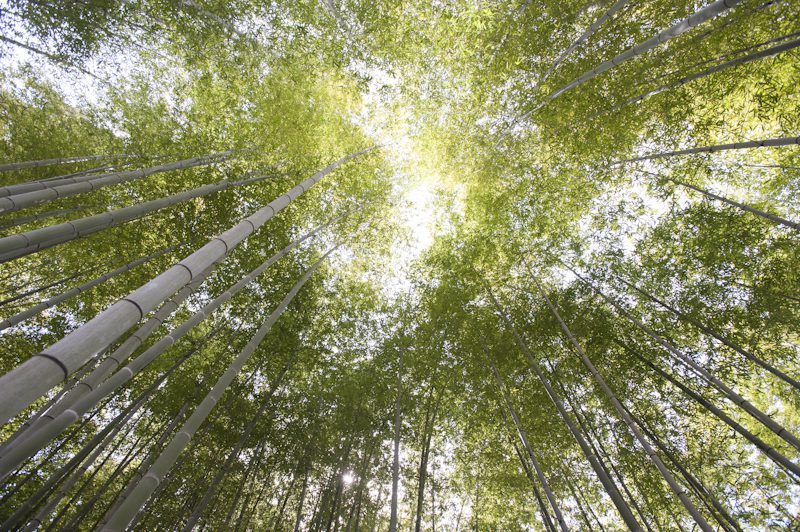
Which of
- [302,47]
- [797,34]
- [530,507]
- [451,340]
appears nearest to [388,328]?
[451,340]

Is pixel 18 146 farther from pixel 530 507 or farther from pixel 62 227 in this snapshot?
pixel 530 507

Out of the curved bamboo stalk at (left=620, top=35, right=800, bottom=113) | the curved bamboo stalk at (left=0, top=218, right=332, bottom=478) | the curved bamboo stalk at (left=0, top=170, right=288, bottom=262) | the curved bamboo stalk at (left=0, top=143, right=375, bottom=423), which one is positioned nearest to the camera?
the curved bamboo stalk at (left=0, top=143, right=375, bottom=423)

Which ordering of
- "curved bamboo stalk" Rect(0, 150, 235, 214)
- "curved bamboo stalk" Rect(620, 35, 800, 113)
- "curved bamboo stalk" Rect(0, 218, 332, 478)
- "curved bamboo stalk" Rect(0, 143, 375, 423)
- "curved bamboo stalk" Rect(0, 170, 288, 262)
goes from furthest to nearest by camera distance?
"curved bamboo stalk" Rect(620, 35, 800, 113) < "curved bamboo stalk" Rect(0, 150, 235, 214) < "curved bamboo stalk" Rect(0, 170, 288, 262) < "curved bamboo stalk" Rect(0, 218, 332, 478) < "curved bamboo stalk" Rect(0, 143, 375, 423)

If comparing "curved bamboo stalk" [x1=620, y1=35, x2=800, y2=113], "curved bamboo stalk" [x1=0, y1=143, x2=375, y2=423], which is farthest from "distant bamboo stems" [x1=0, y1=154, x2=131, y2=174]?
"curved bamboo stalk" [x1=620, y1=35, x2=800, y2=113]

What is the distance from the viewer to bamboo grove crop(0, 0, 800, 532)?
14.4ft

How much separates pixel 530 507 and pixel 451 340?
542 centimetres

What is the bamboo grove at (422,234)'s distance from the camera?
438cm

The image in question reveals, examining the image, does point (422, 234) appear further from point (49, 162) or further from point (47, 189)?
point (49, 162)

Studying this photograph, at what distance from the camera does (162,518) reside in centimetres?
622

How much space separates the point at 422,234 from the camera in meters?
7.81

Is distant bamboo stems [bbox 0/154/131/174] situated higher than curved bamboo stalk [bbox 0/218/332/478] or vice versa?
distant bamboo stems [bbox 0/154/131/174]

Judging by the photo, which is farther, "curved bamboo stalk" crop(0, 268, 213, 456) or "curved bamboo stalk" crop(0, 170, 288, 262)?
"curved bamboo stalk" crop(0, 170, 288, 262)

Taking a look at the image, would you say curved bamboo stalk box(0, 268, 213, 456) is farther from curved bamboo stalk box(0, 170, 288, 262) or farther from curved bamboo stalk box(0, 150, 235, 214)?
curved bamboo stalk box(0, 150, 235, 214)

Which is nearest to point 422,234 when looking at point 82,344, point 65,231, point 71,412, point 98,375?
point 65,231
